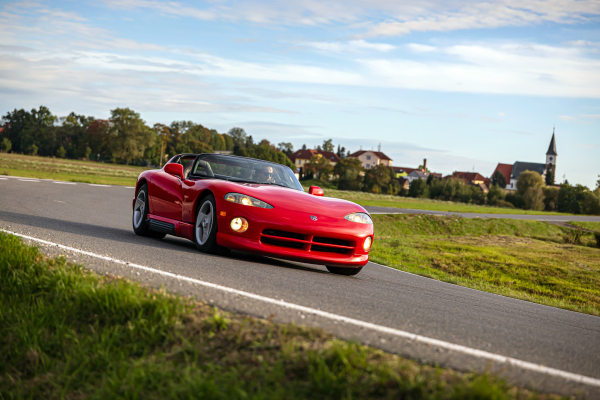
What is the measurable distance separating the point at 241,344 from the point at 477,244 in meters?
21.3

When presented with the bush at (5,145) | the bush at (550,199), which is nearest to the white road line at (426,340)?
the bush at (550,199)

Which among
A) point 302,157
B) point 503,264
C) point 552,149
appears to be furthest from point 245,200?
point 552,149

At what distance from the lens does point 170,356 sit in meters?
3.21

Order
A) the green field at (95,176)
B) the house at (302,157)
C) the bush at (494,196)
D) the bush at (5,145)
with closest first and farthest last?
the green field at (95,176) → the bush at (494,196) → the bush at (5,145) → the house at (302,157)

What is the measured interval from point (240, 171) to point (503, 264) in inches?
471

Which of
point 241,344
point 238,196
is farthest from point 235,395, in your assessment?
point 238,196

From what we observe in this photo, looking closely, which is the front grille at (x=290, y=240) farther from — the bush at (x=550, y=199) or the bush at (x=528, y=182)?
the bush at (x=528, y=182)

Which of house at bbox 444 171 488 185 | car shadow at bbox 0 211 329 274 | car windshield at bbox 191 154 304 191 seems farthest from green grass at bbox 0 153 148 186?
house at bbox 444 171 488 185

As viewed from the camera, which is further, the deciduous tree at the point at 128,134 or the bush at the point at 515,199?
the deciduous tree at the point at 128,134

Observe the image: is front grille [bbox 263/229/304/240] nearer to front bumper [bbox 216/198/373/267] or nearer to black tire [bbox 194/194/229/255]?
front bumper [bbox 216/198/373/267]

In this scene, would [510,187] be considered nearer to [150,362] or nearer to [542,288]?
[542,288]

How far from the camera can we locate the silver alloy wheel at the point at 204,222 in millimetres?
7000

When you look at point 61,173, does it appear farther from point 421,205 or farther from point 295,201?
point 295,201

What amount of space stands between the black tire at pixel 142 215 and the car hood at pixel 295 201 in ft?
7.87
